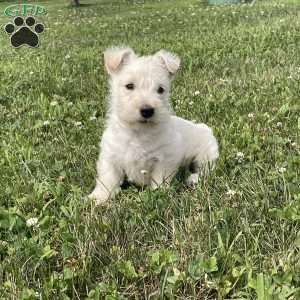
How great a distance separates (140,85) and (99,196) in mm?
1016

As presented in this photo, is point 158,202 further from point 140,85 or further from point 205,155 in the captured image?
point 205,155

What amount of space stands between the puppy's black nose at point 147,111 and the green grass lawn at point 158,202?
62 centimetres

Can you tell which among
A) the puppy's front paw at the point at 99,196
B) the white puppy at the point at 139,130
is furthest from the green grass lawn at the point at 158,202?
the white puppy at the point at 139,130

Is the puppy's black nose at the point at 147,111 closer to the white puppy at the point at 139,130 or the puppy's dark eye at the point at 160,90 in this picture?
the white puppy at the point at 139,130

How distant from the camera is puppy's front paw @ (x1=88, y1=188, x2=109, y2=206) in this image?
4672 mm

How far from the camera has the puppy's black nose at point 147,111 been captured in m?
4.80

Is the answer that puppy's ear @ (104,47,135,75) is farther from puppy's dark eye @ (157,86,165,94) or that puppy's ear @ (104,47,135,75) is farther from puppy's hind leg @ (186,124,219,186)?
puppy's hind leg @ (186,124,219,186)

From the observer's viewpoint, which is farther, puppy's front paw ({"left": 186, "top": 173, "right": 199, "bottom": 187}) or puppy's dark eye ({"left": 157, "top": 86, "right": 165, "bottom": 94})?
puppy's dark eye ({"left": 157, "top": 86, "right": 165, "bottom": 94})

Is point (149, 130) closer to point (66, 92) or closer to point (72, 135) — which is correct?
point (72, 135)

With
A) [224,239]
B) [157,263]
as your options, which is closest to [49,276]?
[157,263]

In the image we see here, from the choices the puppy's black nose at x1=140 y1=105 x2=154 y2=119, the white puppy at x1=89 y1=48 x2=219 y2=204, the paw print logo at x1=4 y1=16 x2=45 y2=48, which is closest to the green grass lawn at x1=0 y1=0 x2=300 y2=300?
the white puppy at x1=89 y1=48 x2=219 y2=204

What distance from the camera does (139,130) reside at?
5.11 metres

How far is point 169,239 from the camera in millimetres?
3977

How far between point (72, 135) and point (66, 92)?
2.23 m
